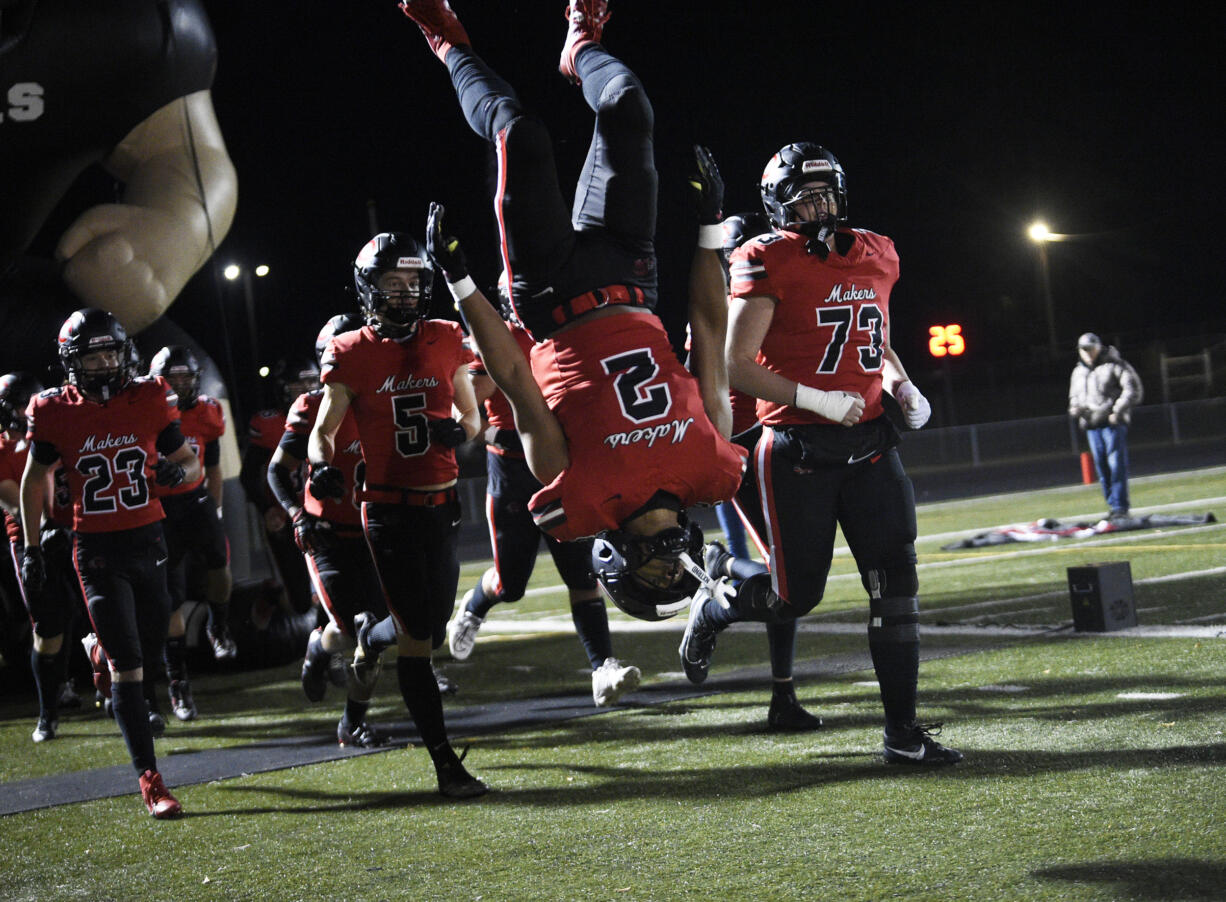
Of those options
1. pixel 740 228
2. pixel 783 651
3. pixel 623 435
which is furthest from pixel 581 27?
pixel 783 651

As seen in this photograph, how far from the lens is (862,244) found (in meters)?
4.92

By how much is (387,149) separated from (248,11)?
22.7ft

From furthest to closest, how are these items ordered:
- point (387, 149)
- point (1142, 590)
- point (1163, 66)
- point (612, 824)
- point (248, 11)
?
point (1163, 66) → point (387, 149) → point (248, 11) → point (1142, 590) → point (612, 824)

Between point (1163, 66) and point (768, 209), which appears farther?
point (1163, 66)

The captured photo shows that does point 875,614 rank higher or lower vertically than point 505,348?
lower

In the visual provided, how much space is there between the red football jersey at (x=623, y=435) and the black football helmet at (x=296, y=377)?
5.15 m

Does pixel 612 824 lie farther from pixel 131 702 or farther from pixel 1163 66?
pixel 1163 66

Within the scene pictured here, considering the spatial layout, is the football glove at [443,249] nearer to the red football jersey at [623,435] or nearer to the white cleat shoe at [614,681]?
the red football jersey at [623,435]

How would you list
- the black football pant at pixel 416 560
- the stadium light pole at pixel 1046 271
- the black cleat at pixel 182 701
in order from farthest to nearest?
1. the stadium light pole at pixel 1046 271
2. the black cleat at pixel 182 701
3. the black football pant at pixel 416 560

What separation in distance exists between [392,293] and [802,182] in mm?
1751

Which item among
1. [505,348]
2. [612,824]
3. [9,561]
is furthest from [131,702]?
[9,561]

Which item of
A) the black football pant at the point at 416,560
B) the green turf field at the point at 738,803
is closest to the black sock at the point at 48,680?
the green turf field at the point at 738,803

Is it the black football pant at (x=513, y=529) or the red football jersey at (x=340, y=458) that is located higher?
the red football jersey at (x=340, y=458)

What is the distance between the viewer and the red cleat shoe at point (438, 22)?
472 cm
